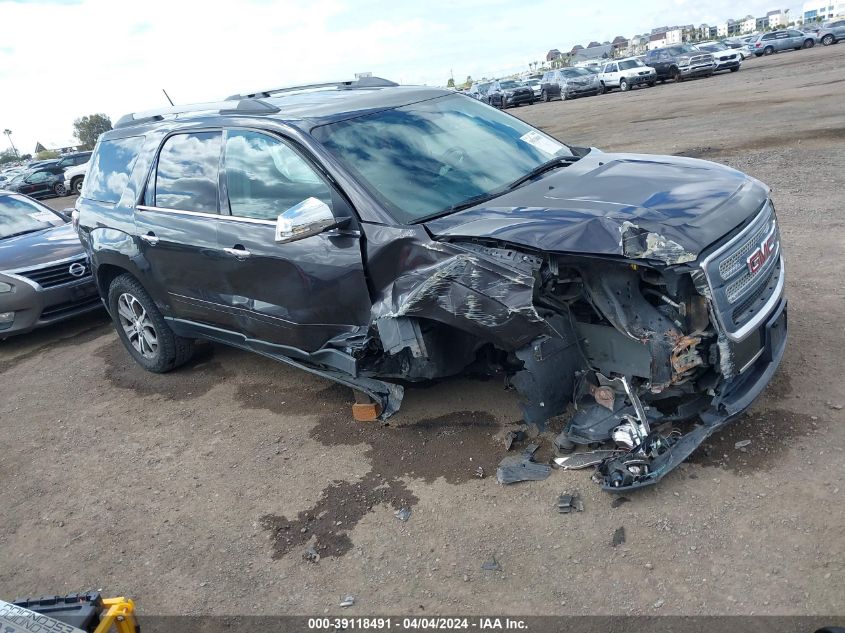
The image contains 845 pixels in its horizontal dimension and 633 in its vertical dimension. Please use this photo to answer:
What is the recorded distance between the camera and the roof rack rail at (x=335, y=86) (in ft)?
17.5

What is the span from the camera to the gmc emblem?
342cm

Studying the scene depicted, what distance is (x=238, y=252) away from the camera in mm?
4355

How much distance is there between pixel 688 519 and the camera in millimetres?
3117

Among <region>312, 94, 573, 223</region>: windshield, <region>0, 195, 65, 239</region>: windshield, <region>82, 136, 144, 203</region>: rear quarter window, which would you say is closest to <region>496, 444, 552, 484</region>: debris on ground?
<region>312, 94, 573, 223</region>: windshield

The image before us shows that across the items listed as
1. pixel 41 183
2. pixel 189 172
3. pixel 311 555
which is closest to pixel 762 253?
pixel 311 555

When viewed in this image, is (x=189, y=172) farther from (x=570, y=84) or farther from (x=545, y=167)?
(x=570, y=84)

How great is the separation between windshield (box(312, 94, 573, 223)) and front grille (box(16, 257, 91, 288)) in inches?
171

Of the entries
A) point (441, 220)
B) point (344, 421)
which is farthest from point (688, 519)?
point (344, 421)

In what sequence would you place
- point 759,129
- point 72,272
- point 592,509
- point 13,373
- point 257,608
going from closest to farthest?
point 257,608, point 592,509, point 13,373, point 72,272, point 759,129

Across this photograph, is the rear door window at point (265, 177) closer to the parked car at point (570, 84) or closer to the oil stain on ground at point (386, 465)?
the oil stain on ground at point (386, 465)

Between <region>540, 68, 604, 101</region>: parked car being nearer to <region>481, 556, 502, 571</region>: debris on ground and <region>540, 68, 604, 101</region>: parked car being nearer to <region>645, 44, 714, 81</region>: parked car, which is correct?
<region>645, 44, 714, 81</region>: parked car

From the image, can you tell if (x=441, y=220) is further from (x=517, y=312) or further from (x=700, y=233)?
(x=700, y=233)

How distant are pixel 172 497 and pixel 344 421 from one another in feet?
3.67

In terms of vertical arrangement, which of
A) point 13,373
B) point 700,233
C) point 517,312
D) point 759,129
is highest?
point 700,233
